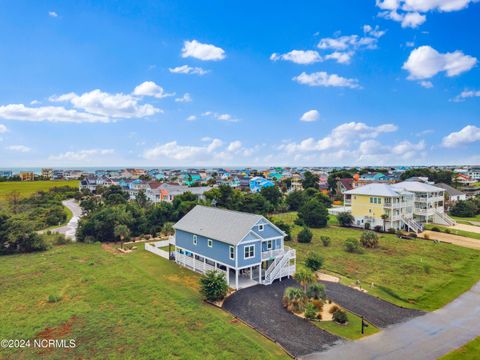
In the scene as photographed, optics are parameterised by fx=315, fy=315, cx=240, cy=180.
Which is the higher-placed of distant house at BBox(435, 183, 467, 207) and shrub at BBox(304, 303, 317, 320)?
distant house at BBox(435, 183, 467, 207)

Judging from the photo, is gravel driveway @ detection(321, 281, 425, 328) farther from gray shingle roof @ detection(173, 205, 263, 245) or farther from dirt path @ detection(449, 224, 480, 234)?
dirt path @ detection(449, 224, 480, 234)

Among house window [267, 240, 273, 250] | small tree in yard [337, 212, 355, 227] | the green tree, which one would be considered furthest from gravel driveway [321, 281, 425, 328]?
small tree in yard [337, 212, 355, 227]

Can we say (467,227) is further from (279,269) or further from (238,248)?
(238,248)

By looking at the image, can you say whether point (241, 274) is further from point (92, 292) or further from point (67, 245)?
point (67, 245)

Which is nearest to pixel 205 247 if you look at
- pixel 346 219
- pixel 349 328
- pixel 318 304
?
pixel 318 304

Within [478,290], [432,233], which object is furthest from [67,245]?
[432,233]

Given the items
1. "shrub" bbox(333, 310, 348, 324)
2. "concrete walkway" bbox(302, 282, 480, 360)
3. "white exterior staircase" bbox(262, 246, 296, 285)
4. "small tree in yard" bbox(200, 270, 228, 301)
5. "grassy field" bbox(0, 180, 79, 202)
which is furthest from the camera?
"grassy field" bbox(0, 180, 79, 202)
